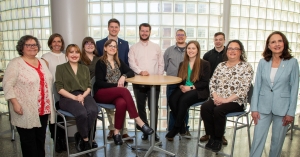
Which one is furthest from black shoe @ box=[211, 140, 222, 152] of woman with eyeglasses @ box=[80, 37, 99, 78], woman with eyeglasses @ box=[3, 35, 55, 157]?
woman with eyeglasses @ box=[3, 35, 55, 157]

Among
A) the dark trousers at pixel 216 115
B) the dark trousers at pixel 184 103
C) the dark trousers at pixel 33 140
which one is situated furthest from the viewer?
the dark trousers at pixel 184 103

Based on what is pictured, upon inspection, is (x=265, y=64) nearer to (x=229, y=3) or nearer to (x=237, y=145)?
(x=237, y=145)

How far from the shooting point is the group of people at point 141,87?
6.80ft

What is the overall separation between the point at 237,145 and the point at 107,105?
6.48 feet

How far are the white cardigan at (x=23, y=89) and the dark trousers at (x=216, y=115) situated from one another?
1.81 m

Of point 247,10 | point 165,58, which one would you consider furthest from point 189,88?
point 247,10

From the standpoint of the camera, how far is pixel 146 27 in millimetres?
3084

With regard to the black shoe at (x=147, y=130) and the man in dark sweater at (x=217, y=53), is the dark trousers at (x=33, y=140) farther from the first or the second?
the man in dark sweater at (x=217, y=53)

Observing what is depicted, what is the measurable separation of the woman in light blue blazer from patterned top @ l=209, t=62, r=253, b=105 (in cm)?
31

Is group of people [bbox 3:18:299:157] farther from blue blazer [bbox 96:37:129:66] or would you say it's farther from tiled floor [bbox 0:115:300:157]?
tiled floor [bbox 0:115:300:157]

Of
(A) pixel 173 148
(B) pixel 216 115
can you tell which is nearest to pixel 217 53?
(B) pixel 216 115

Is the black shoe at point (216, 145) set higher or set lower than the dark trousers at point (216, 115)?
lower

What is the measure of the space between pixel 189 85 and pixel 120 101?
3.14 ft

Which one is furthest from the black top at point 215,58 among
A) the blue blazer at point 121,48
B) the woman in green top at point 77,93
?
the woman in green top at point 77,93
